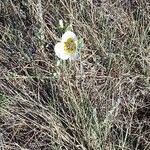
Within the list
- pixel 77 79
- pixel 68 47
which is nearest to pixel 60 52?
pixel 68 47

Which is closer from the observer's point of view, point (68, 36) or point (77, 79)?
point (68, 36)

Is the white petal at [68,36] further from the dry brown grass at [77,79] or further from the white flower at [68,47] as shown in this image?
the dry brown grass at [77,79]

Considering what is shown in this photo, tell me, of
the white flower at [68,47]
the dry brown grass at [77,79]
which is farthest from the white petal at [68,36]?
the dry brown grass at [77,79]

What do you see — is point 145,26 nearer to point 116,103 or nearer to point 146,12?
point 146,12

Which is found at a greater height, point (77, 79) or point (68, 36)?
point (68, 36)

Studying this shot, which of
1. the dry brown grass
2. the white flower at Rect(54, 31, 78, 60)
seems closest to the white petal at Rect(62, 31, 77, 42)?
the white flower at Rect(54, 31, 78, 60)

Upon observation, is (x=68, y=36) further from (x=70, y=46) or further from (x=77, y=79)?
(x=77, y=79)
